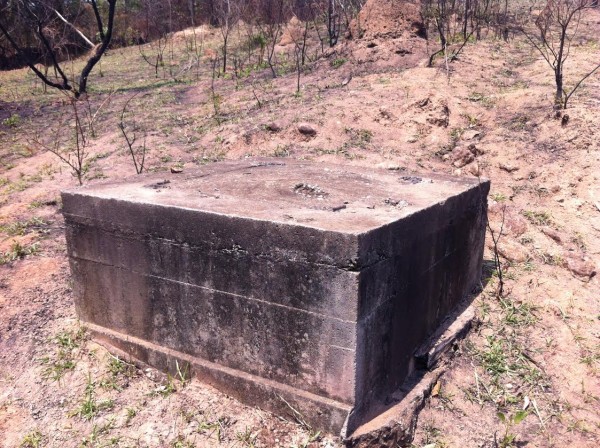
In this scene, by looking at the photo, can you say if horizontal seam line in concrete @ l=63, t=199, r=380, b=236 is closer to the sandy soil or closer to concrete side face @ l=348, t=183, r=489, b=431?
concrete side face @ l=348, t=183, r=489, b=431

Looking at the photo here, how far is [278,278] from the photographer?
2.65 metres

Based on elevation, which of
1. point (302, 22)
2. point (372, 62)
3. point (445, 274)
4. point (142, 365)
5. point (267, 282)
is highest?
point (302, 22)

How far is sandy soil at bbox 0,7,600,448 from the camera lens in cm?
304

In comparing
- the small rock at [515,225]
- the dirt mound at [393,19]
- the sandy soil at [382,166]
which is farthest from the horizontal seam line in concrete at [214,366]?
the dirt mound at [393,19]

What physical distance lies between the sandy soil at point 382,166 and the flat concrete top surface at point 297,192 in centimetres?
105

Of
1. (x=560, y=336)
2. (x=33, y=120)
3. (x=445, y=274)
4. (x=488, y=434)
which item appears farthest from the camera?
(x=33, y=120)

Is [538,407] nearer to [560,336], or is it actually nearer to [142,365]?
[560,336]

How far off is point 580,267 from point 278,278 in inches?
123

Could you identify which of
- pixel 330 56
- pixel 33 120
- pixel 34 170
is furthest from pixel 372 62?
pixel 33 120

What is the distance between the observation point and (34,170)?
24.1 ft

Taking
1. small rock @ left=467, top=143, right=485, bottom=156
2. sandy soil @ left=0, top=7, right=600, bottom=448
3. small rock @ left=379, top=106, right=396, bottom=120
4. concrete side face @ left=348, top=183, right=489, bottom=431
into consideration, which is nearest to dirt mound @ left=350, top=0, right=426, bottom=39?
sandy soil @ left=0, top=7, right=600, bottom=448

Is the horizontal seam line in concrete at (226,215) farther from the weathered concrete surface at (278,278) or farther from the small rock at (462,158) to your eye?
the small rock at (462,158)

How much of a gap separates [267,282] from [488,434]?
1560 mm

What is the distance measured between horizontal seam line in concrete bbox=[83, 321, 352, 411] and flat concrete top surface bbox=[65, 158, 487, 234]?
805mm
